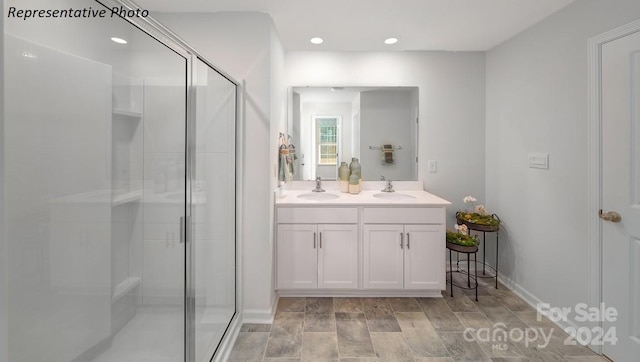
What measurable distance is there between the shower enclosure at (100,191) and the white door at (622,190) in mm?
2423

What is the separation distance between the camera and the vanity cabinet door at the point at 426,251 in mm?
2715

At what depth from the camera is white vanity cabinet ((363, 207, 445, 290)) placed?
8.90ft

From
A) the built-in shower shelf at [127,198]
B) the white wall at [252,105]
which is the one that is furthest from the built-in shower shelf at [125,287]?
the white wall at [252,105]

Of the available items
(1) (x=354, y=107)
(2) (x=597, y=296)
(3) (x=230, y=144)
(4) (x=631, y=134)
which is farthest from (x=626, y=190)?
(3) (x=230, y=144)

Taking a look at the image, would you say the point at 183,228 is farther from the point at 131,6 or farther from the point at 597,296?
the point at 597,296

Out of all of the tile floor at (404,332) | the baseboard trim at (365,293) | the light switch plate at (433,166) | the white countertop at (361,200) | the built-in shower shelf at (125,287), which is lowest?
the tile floor at (404,332)

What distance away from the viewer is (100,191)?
96 centimetres

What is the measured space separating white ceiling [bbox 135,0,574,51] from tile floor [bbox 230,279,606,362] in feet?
7.71

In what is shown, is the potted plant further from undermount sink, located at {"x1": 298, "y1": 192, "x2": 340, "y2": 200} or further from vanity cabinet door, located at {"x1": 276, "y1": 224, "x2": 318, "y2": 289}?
vanity cabinet door, located at {"x1": 276, "y1": 224, "x2": 318, "y2": 289}

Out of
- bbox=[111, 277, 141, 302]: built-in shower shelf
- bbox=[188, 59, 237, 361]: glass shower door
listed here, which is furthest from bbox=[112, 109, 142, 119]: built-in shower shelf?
bbox=[111, 277, 141, 302]: built-in shower shelf

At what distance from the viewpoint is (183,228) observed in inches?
59.3

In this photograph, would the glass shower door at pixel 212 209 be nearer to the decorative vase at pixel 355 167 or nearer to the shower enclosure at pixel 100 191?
the shower enclosure at pixel 100 191

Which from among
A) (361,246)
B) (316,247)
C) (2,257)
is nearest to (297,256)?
(316,247)

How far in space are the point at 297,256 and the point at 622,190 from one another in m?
2.25
